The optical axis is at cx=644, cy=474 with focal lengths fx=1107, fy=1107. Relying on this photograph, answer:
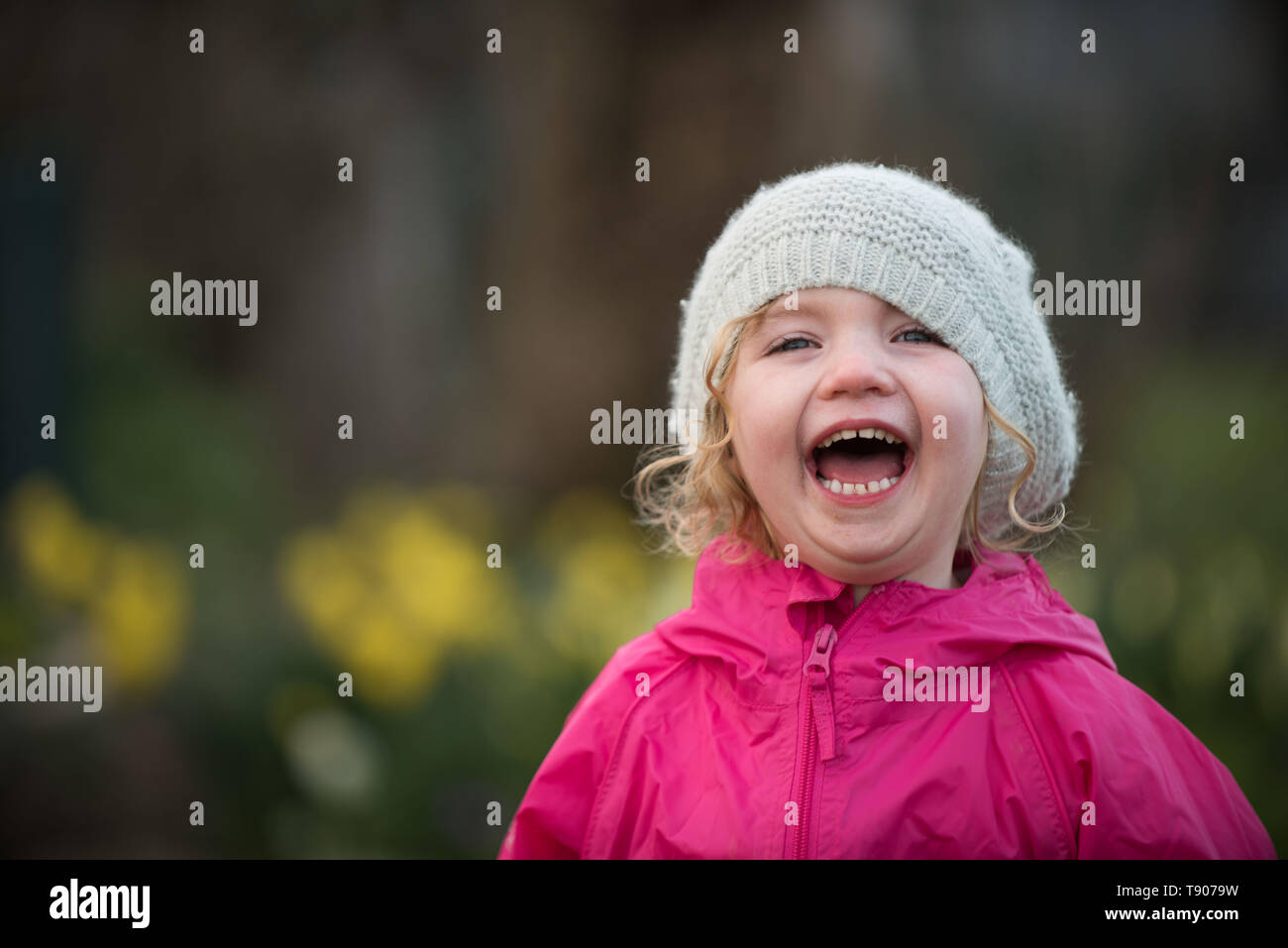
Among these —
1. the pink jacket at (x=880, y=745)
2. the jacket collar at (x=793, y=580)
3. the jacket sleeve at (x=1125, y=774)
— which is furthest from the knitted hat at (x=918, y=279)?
the jacket sleeve at (x=1125, y=774)

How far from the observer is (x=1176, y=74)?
340cm

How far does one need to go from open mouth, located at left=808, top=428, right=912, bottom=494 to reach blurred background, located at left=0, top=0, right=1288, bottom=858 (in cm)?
131

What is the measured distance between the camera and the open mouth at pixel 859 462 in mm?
1494

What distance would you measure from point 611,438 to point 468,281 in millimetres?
764

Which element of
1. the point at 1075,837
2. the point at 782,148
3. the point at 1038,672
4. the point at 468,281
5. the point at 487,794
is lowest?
the point at 487,794

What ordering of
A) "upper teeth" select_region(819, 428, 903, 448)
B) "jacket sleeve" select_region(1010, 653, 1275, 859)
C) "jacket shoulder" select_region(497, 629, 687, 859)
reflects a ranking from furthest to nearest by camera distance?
"jacket shoulder" select_region(497, 629, 687, 859) → "upper teeth" select_region(819, 428, 903, 448) → "jacket sleeve" select_region(1010, 653, 1275, 859)

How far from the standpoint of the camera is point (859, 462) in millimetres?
1556

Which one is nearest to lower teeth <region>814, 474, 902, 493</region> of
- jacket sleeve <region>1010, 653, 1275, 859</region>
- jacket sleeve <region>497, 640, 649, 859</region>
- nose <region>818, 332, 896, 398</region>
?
nose <region>818, 332, 896, 398</region>

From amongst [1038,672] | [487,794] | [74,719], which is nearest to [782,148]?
[487,794]

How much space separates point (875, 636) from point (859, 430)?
281 mm

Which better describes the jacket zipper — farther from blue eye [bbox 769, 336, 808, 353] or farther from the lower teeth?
blue eye [bbox 769, 336, 808, 353]

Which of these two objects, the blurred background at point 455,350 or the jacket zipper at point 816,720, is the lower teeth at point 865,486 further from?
the blurred background at point 455,350

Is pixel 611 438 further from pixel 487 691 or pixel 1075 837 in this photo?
pixel 1075 837

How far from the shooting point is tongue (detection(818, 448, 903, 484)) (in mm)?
1534
